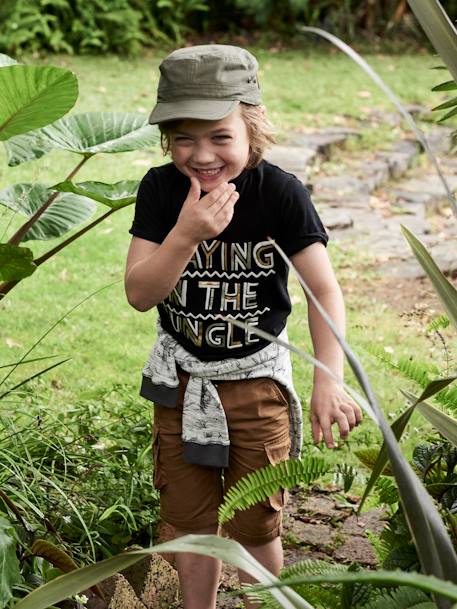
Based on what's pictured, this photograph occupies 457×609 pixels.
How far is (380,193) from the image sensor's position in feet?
23.2

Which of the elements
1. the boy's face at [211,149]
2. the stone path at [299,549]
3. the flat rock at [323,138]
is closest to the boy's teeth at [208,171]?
the boy's face at [211,149]

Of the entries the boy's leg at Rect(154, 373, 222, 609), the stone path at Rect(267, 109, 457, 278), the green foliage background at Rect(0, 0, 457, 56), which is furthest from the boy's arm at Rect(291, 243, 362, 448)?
the green foliage background at Rect(0, 0, 457, 56)

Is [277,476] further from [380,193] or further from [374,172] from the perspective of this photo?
[374,172]

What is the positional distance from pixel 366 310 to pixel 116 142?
2.50 meters

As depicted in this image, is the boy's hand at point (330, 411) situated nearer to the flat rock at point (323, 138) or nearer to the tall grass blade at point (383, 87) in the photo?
the tall grass blade at point (383, 87)

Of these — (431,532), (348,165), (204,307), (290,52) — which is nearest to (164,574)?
(204,307)

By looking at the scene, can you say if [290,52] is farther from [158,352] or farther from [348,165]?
[158,352]

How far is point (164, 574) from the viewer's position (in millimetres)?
2748

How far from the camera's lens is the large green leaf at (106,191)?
94.8 inches

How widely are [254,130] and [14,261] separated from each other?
22.9 inches

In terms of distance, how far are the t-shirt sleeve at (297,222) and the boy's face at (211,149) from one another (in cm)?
13

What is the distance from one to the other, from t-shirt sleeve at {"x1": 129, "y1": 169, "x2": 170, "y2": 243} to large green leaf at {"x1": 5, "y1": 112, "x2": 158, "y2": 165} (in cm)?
40

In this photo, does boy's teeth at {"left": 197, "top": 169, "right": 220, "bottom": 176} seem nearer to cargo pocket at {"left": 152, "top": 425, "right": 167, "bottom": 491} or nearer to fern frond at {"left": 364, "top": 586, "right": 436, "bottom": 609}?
cargo pocket at {"left": 152, "top": 425, "right": 167, "bottom": 491}

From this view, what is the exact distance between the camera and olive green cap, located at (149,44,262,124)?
2.15 meters
